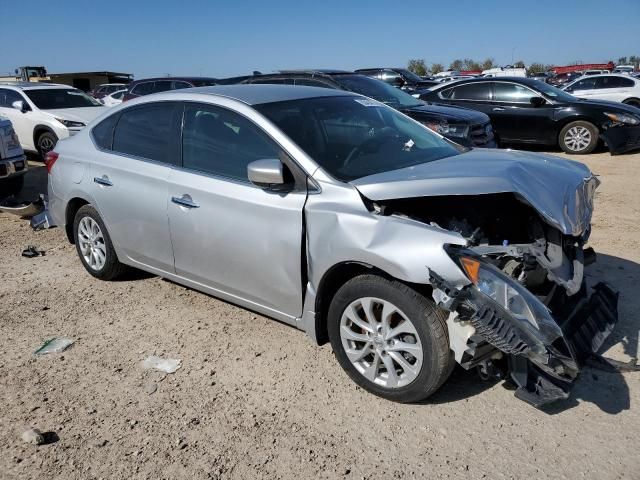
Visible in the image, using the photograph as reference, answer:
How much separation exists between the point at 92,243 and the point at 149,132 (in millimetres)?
1272

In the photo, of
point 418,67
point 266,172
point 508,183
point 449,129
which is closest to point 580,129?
point 449,129

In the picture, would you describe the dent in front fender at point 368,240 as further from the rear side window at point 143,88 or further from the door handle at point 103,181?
the rear side window at point 143,88

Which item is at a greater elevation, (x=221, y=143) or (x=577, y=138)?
(x=221, y=143)

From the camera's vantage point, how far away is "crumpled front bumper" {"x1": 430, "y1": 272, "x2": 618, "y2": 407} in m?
2.63

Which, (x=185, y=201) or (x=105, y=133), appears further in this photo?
(x=105, y=133)

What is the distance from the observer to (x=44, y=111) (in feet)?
36.4

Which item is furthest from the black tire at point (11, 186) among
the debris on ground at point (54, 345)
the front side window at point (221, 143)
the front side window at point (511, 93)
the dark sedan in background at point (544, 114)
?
the front side window at point (511, 93)

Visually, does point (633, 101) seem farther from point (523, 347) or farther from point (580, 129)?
point (523, 347)

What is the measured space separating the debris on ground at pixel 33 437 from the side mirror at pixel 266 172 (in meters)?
1.81

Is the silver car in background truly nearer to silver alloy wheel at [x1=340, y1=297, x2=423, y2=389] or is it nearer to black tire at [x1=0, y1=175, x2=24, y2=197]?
silver alloy wheel at [x1=340, y1=297, x2=423, y2=389]

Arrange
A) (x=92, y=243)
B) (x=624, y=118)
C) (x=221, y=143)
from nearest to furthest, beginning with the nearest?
(x=221, y=143) → (x=92, y=243) → (x=624, y=118)

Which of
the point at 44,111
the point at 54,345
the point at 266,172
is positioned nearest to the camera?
the point at 266,172

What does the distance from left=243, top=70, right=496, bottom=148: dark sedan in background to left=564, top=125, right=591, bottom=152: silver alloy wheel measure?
2.88 meters

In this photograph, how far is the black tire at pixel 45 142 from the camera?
11.0 metres
